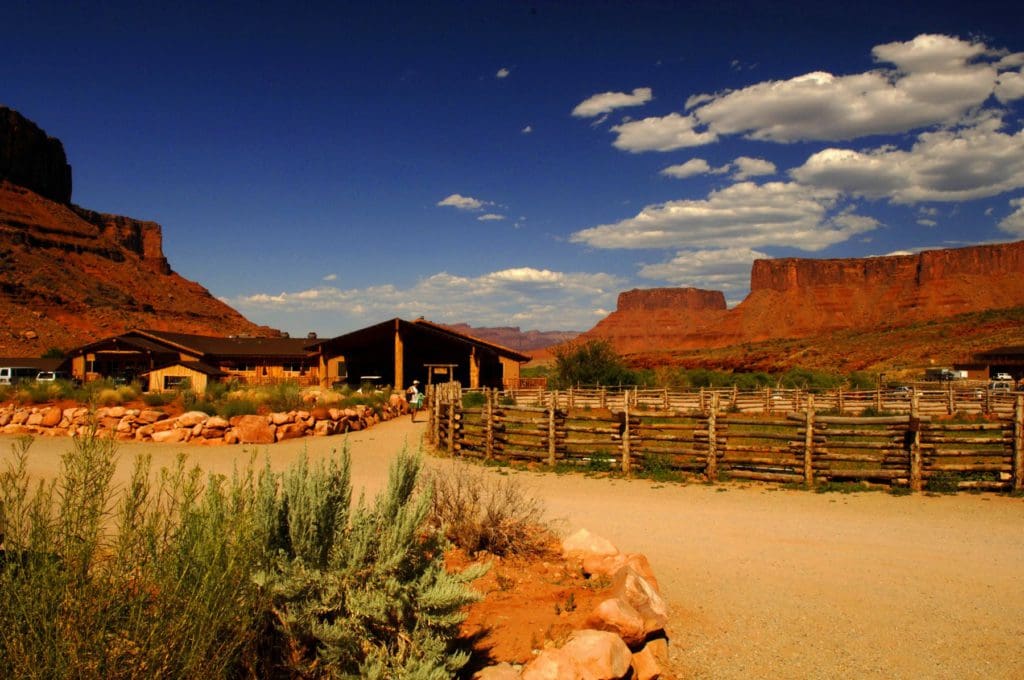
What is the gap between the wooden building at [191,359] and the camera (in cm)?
3331

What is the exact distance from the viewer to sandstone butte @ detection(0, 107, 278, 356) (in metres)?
59.0

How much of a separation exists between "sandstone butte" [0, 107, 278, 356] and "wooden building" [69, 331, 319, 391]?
2392 cm

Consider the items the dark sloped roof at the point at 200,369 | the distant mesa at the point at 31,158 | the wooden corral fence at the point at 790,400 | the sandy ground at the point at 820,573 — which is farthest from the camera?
the distant mesa at the point at 31,158

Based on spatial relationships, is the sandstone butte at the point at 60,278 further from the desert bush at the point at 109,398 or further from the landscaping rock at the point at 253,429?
the landscaping rock at the point at 253,429

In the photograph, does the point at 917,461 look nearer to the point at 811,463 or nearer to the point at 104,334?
the point at 811,463

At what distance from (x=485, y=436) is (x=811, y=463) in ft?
23.4

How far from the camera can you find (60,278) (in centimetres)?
6812

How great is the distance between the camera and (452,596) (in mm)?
3768

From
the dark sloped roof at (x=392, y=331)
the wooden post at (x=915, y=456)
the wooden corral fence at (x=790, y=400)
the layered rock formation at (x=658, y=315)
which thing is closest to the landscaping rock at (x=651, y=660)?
the wooden post at (x=915, y=456)

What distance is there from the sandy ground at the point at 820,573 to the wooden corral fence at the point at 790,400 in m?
15.1

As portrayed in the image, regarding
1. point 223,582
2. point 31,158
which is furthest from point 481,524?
point 31,158

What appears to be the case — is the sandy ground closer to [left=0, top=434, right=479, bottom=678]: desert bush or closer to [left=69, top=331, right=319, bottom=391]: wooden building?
[left=0, top=434, right=479, bottom=678]: desert bush

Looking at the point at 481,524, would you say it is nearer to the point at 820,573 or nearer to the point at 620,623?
the point at 620,623

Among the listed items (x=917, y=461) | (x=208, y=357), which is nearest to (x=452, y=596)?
(x=917, y=461)
